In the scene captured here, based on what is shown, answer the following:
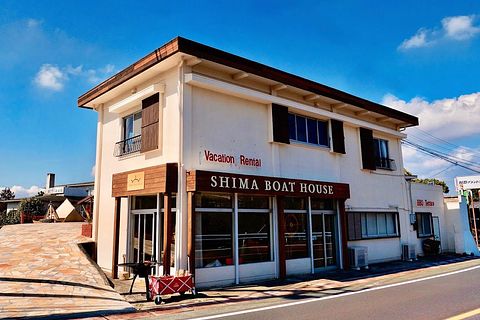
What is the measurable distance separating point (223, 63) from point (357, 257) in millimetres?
9078

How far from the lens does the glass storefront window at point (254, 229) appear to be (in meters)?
11.7

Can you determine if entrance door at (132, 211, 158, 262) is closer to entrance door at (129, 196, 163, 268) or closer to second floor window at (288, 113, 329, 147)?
entrance door at (129, 196, 163, 268)

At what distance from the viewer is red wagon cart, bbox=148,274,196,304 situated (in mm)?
8789

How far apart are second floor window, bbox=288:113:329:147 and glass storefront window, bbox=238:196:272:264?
306 centimetres

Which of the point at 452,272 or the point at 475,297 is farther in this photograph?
the point at 452,272

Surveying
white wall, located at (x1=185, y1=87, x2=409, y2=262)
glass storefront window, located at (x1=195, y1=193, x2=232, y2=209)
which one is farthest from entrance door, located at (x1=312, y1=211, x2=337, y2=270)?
glass storefront window, located at (x1=195, y1=193, x2=232, y2=209)

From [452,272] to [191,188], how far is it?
990cm

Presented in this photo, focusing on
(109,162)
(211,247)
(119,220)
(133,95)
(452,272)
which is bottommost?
(452,272)

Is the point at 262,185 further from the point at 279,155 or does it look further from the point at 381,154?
the point at 381,154

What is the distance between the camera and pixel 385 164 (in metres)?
18.2

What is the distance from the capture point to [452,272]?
13.1 m

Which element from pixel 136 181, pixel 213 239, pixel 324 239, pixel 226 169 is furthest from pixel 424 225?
pixel 136 181

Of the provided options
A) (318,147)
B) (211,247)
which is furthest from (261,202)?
(318,147)

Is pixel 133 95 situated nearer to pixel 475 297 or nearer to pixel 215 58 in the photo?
pixel 215 58
